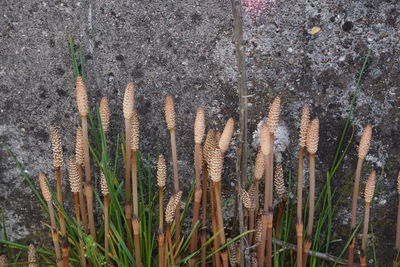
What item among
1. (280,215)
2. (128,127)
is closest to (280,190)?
(280,215)

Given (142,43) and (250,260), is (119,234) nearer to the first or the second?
(250,260)

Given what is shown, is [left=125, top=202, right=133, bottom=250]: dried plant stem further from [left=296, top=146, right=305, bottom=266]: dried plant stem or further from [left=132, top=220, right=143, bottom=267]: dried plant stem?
[left=296, top=146, right=305, bottom=266]: dried plant stem

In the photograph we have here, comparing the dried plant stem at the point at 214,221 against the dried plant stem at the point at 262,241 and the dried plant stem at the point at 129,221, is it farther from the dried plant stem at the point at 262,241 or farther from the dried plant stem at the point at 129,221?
the dried plant stem at the point at 129,221

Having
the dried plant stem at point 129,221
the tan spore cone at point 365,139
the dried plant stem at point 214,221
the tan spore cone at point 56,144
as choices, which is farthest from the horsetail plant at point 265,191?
the tan spore cone at point 56,144

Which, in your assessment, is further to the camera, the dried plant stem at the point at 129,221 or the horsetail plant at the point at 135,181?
the dried plant stem at the point at 129,221

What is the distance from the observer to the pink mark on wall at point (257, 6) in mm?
1505

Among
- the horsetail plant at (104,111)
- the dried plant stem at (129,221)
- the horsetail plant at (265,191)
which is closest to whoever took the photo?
the horsetail plant at (265,191)

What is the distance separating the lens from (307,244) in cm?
141

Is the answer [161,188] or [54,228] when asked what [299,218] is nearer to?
[161,188]

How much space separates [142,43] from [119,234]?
1.74 feet

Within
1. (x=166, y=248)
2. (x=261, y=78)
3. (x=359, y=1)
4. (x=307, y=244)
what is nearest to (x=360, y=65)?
(x=359, y=1)

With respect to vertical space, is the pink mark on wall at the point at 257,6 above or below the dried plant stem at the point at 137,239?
above

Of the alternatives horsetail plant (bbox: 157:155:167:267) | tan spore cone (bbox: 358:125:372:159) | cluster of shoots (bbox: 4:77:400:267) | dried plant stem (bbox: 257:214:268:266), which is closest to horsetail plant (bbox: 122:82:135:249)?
cluster of shoots (bbox: 4:77:400:267)

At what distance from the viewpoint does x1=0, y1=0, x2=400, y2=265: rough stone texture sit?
1.50 meters
